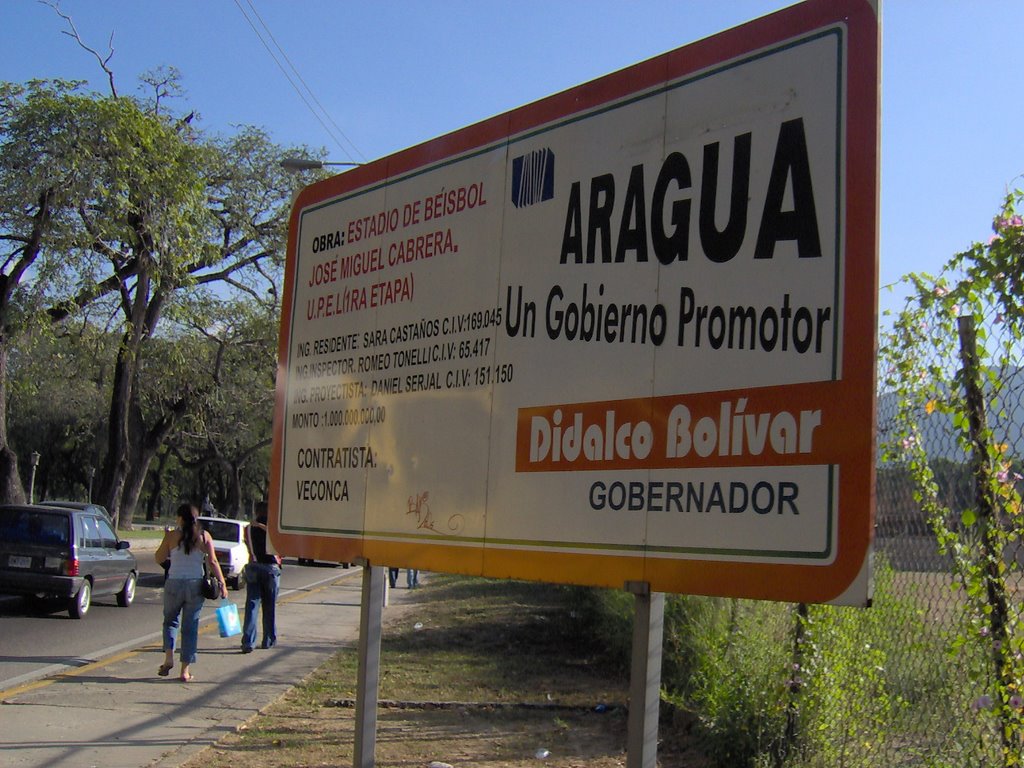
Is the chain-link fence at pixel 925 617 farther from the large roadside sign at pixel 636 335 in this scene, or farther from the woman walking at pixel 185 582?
the woman walking at pixel 185 582

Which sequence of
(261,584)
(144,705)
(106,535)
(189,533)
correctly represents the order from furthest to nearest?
(106,535)
(261,584)
(189,533)
(144,705)

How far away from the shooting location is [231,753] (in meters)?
7.05

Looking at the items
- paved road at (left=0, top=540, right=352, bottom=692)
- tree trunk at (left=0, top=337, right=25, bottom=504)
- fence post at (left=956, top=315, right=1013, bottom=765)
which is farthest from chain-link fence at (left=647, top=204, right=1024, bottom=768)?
tree trunk at (left=0, top=337, right=25, bottom=504)

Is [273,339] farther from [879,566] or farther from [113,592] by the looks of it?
[879,566]

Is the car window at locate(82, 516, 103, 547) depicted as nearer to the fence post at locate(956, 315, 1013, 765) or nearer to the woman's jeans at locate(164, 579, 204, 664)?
the woman's jeans at locate(164, 579, 204, 664)

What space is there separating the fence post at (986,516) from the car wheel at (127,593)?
15227 mm

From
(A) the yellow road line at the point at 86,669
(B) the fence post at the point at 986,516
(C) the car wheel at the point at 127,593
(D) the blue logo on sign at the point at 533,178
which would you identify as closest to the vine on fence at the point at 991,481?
(B) the fence post at the point at 986,516

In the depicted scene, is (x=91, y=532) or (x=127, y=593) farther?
(x=127, y=593)

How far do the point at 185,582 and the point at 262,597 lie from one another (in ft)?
6.66

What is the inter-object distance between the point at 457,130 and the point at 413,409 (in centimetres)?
127

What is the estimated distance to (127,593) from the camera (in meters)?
17.1

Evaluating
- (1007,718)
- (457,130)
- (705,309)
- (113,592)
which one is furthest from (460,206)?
(113,592)

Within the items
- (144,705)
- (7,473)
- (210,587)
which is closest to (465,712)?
(144,705)

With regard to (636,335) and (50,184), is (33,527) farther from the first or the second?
(636,335)
